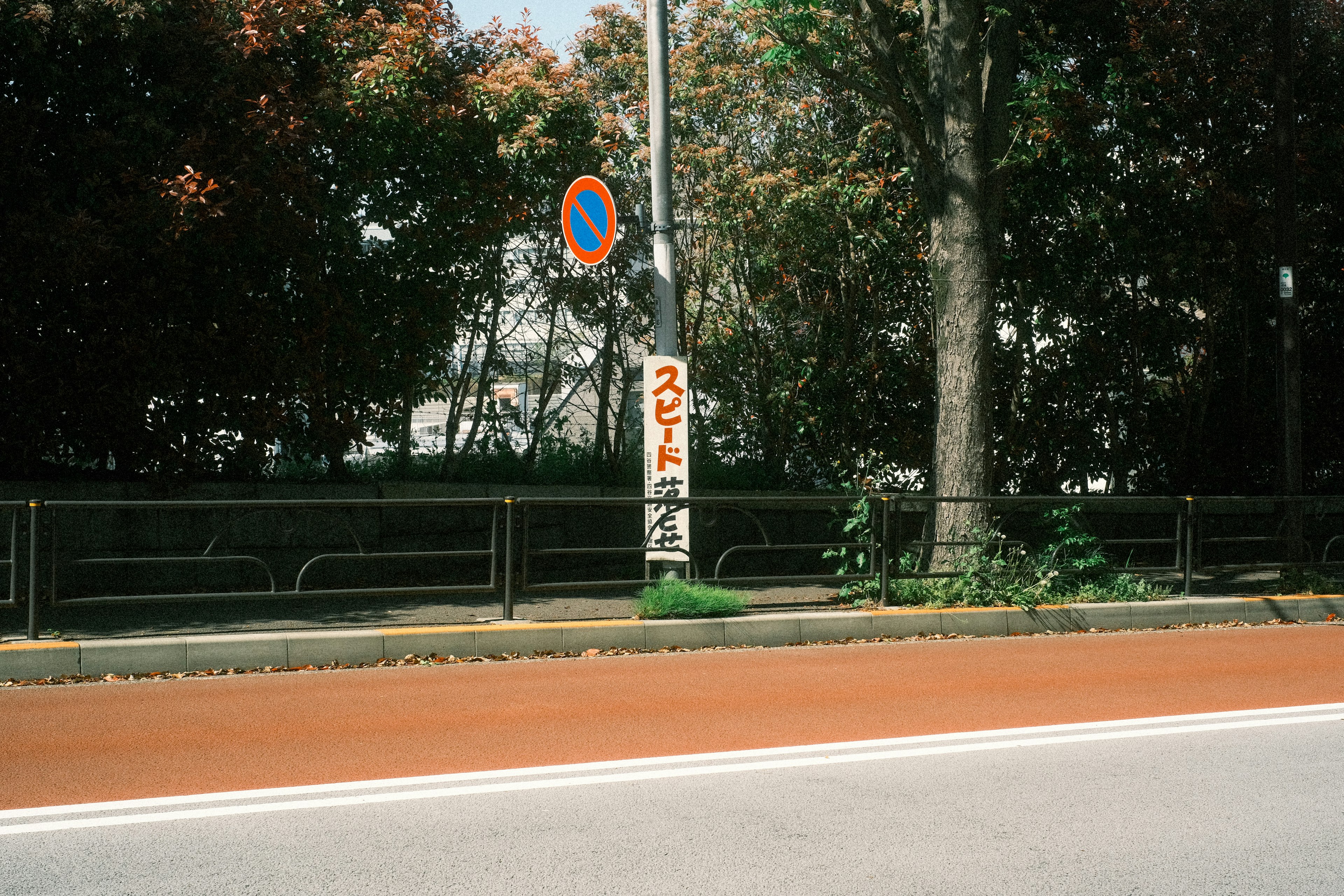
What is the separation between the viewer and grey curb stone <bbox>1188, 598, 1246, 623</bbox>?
454 inches

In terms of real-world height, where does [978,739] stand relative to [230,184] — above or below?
below

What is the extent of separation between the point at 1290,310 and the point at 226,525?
452 inches

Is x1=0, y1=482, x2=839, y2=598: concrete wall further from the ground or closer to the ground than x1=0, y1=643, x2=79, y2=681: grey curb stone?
further from the ground

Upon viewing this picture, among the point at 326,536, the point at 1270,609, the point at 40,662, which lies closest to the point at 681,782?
the point at 40,662

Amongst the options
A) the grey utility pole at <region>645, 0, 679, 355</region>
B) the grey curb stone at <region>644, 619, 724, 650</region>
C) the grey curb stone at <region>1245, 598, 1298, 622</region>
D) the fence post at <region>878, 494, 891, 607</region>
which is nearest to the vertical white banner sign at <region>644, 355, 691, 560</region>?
the grey utility pole at <region>645, 0, 679, 355</region>

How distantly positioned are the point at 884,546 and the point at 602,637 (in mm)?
2940

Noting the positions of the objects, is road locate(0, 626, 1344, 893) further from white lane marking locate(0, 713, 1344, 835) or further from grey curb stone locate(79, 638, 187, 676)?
grey curb stone locate(79, 638, 187, 676)

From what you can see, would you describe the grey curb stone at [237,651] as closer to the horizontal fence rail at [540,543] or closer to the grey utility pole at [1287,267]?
the horizontal fence rail at [540,543]

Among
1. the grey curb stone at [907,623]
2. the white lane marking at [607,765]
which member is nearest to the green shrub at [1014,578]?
the grey curb stone at [907,623]

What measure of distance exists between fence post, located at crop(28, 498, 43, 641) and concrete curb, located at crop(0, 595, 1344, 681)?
152mm

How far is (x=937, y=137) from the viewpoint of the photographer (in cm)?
1224

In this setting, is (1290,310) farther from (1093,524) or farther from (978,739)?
(978,739)

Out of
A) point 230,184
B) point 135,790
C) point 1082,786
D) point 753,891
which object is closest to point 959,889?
point 753,891

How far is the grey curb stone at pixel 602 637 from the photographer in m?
9.44
